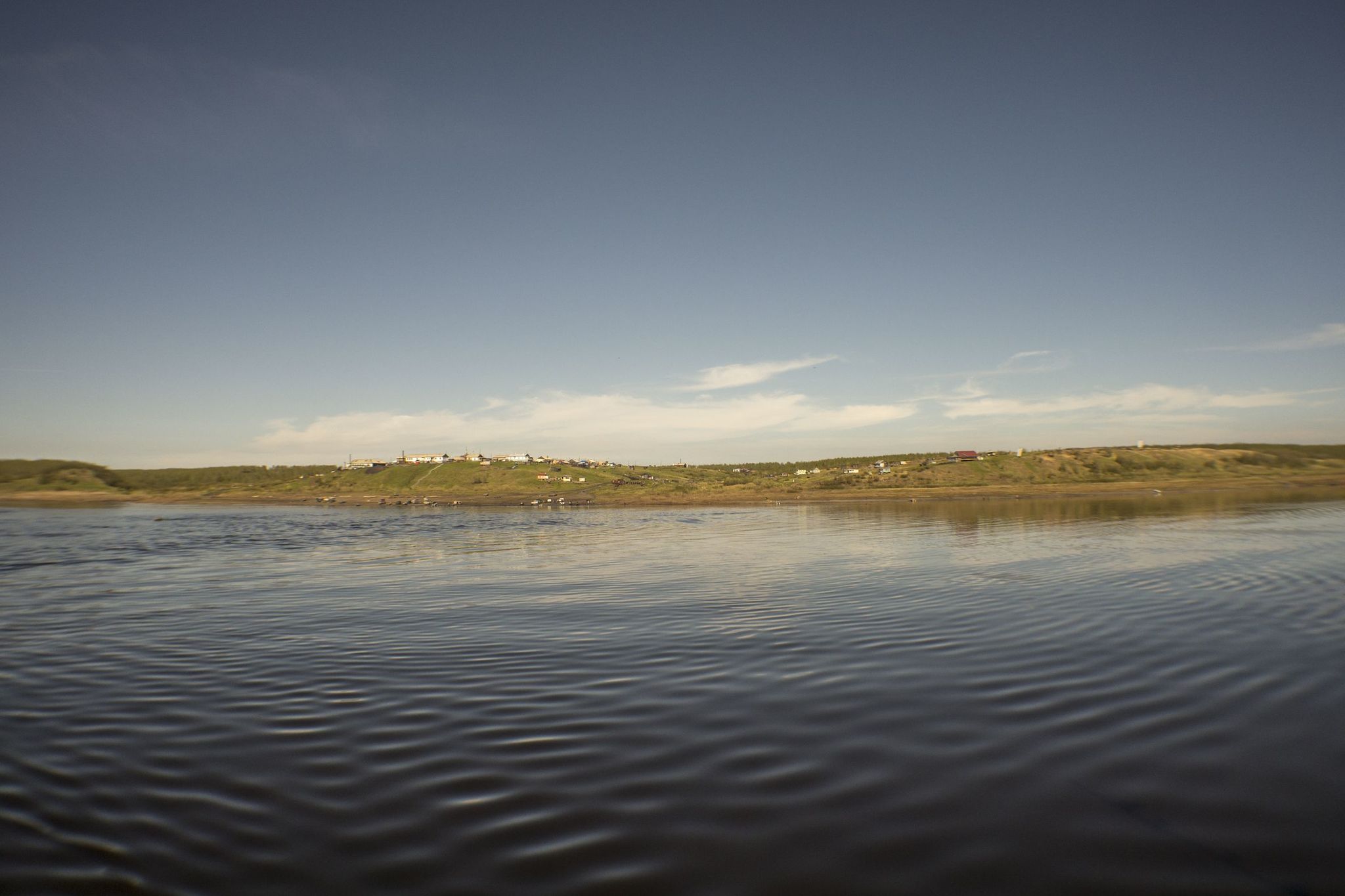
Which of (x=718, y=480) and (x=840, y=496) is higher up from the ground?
(x=718, y=480)

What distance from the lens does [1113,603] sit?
51.6 feet

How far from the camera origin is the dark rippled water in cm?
525

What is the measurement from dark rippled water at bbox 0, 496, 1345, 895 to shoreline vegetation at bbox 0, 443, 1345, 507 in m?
71.7

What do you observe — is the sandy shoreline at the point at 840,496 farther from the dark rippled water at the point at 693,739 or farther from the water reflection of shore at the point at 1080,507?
the dark rippled water at the point at 693,739

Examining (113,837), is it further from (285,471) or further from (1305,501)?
(285,471)

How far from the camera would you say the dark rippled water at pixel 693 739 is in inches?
207

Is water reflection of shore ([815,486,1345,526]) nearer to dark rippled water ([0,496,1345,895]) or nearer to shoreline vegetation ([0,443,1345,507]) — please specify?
shoreline vegetation ([0,443,1345,507])

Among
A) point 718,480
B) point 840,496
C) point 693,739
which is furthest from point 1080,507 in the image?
point 718,480

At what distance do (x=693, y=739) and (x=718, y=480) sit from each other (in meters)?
121

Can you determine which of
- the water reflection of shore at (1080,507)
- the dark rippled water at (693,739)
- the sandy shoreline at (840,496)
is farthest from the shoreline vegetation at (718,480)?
the dark rippled water at (693,739)

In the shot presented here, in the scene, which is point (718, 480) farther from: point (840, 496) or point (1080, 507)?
point (1080, 507)

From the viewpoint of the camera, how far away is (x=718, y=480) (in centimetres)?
12862

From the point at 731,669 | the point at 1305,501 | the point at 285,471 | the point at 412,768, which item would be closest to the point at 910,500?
the point at 1305,501

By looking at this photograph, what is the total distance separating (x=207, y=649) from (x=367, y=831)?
9.99 m
